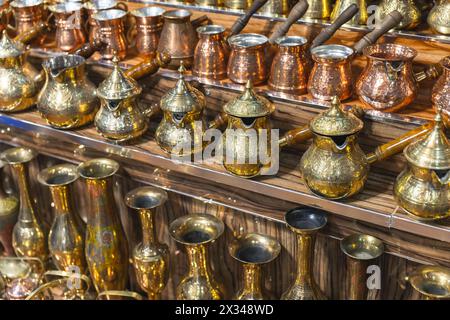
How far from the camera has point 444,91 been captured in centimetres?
148

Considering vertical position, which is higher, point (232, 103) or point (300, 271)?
point (232, 103)

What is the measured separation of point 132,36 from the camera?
82.2 inches

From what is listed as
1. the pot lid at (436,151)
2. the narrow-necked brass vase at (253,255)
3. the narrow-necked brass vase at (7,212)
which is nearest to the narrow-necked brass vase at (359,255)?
the narrow-necked brass vase at (253,255)

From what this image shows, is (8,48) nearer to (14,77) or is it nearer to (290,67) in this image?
(14,77)

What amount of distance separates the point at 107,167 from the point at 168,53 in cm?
41

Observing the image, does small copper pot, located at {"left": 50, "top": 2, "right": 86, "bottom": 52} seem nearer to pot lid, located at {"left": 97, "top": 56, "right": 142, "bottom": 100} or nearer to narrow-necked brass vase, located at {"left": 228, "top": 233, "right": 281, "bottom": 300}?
pot lid, located at {"left": 97, "top": 56, "right": 142, "bottom": 100}

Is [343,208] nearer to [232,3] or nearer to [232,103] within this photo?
[232,103]

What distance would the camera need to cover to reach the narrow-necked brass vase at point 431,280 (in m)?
1.52

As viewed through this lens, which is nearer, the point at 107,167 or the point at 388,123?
the point at 388,123

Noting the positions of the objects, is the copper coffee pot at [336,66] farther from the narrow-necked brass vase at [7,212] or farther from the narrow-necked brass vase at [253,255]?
the narrow-necked brass vase at [7,212]

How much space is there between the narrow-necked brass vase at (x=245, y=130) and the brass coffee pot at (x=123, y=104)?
30 centimetres

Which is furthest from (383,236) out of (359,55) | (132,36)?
(132,36)

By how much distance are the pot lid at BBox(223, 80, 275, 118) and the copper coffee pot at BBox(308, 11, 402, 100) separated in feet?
0.49
